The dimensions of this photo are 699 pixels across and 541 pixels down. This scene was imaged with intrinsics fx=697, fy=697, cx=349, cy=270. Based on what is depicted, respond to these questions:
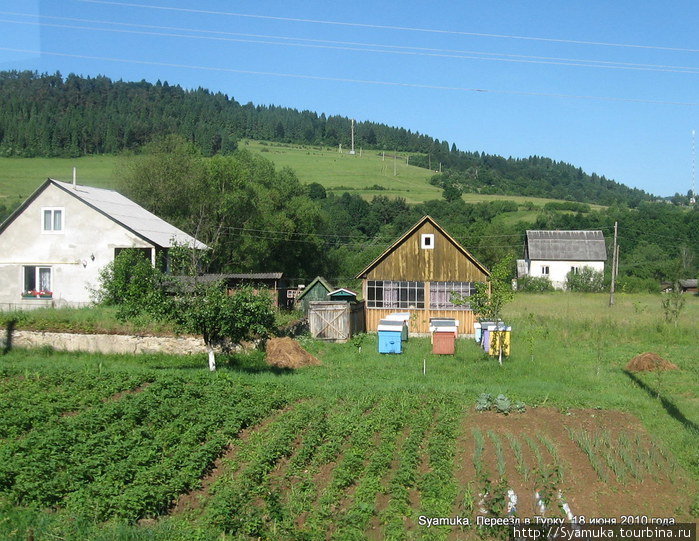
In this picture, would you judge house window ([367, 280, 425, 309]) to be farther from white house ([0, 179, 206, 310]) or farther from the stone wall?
the stone wall

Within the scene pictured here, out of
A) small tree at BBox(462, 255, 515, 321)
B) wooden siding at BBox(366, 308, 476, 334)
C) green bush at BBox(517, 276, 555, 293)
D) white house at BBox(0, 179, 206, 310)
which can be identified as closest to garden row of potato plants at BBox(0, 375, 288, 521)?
small tree at BBox(462, 255, 515, 321)

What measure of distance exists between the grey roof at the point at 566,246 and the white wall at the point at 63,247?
50.8 meters

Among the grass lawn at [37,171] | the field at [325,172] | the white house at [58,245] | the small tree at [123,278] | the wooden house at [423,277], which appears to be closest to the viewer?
the small tree at [123,278]

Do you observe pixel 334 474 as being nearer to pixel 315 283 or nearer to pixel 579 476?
pixel 579 476

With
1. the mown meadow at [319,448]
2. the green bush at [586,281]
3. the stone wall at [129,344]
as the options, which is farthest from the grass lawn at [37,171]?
the mown meadow at [319,448]

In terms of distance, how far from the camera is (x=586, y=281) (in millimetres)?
65125

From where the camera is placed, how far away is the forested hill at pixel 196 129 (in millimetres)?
95125

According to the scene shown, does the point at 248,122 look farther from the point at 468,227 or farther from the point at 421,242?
the point at 421,242

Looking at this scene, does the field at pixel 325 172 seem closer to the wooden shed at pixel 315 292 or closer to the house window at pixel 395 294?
the wooden shed at pixel 315 292

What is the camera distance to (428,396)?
18172 millimetres

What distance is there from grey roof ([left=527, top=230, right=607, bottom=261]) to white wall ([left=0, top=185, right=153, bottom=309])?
50.8 meters

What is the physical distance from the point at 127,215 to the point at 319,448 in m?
25.5

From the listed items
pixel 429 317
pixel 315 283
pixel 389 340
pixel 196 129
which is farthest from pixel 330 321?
pixel 196 129

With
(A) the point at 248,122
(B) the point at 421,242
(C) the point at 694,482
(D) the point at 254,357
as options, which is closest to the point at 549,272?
(B) the point at 421,242
